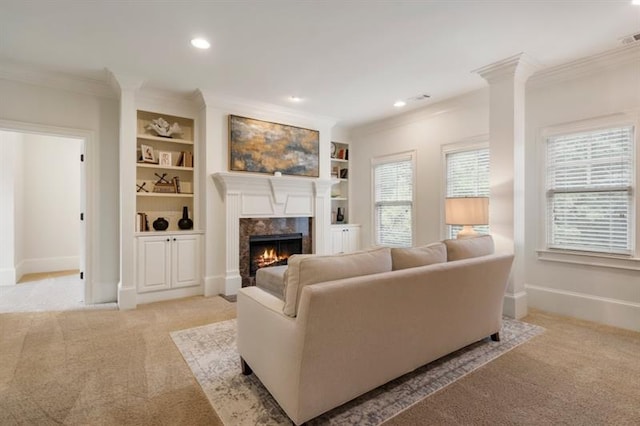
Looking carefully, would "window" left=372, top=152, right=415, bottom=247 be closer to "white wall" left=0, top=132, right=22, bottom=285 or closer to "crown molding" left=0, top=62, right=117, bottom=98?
"crown molding" left=0, top=62, right=117, bottom=98

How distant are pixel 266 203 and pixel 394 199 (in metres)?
2.20

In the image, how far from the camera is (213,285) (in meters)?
4.45

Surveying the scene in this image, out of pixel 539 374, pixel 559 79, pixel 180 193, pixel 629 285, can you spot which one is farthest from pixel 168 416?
pixel 559 79

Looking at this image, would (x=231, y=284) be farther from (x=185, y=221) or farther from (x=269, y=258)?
(x=185, y=221)

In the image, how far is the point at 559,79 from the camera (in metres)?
3.60

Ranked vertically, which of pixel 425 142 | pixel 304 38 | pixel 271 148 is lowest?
pixel 271 148

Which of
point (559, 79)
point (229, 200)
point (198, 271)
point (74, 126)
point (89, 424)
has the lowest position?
point (89, 424)

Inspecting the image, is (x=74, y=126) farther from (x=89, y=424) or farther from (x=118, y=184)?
(x=89, y=424)

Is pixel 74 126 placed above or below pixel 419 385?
above

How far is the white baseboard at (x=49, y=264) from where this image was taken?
5.73 metres

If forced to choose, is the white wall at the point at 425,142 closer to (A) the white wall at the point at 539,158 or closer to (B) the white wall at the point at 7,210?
(A) the white wall at the point at 539,158

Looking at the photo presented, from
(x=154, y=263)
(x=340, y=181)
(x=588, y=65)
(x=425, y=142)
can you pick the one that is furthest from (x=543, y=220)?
(x=154, y=263)

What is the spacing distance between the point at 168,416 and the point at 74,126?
12.1 feet

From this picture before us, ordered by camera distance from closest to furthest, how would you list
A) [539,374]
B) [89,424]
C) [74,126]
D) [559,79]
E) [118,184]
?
[89,424], [539,374], [559,79], [74,126], [118,184]
